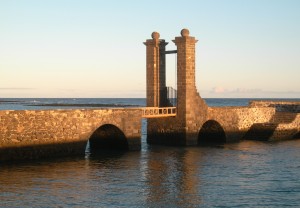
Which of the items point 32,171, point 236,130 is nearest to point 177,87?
point 236,130

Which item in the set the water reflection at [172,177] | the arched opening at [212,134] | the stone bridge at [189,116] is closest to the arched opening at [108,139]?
the water reflection at [172,177]

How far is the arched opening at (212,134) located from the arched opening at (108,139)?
338 inches

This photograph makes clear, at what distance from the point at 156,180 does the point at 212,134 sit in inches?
718

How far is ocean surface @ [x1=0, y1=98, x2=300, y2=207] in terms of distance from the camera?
1908cm

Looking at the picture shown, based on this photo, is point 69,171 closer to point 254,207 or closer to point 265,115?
point 254,207

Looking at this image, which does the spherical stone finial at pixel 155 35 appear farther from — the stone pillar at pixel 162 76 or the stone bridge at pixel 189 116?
the stone pillar at pixel 162 76

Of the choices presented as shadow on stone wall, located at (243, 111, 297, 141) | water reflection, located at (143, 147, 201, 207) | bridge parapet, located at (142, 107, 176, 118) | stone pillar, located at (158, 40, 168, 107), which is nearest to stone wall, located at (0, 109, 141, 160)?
bridge parapet, located at (142, 107, 176, 118)

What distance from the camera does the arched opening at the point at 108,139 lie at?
32906 mm

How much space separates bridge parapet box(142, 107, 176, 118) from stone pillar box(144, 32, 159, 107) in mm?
1190

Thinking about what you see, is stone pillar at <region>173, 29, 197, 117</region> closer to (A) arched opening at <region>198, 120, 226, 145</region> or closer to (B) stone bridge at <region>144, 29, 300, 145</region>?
(B) stone bridge at <region>144, 29, 300, 145</region>

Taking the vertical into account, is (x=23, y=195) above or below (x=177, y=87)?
below

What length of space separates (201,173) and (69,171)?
6.55m

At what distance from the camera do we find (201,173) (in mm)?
25125

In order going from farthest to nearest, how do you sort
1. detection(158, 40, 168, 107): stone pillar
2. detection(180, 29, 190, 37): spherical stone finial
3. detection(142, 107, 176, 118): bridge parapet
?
detection(158, 40, 168, 107): stone pillar → detection(180, 29, 190, 37): spherical stone finial → detection(142, 107, 176, 118): bridge parapet
